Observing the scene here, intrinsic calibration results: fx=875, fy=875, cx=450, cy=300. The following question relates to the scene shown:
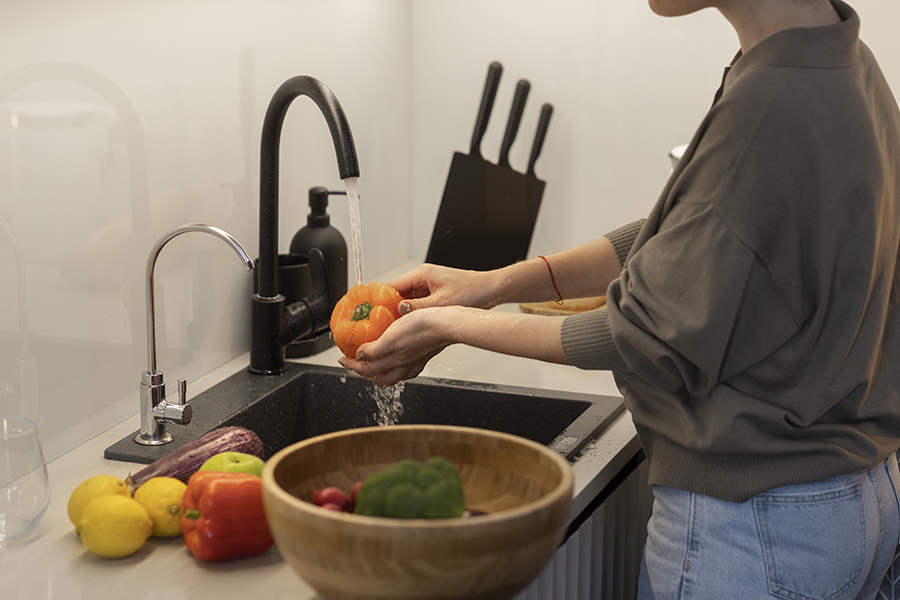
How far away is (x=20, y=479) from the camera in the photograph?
0.83 m

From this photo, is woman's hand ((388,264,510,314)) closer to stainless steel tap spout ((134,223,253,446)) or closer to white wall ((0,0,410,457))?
stainless steel tap spout ((134,223,253,446))

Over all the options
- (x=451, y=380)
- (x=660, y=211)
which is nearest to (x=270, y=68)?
(x=451, y=380)

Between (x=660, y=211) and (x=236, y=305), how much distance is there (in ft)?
2.93

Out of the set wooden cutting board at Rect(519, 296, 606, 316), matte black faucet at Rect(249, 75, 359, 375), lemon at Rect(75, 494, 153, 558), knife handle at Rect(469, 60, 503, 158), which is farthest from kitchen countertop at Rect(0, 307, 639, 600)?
knife handle at Rect(469, 60, 503, 158)

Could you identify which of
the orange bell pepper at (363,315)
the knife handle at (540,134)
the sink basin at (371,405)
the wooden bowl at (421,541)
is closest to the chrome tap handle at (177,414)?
the sink basin at (371,405)

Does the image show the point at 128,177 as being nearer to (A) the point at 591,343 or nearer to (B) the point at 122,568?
(B) the point at 122,568

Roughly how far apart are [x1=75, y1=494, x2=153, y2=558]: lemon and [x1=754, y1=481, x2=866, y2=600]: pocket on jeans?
60 centimetres

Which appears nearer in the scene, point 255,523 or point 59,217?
point 255,523

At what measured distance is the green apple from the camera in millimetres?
871

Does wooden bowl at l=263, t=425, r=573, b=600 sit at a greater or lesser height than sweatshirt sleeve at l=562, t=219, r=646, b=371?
lesser

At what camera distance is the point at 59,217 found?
109cm

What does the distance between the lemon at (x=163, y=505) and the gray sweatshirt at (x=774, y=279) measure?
1.41 ft

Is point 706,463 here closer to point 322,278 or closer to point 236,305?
point 322,278

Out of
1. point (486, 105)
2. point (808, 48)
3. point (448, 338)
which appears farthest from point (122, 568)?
point (486, 105)
